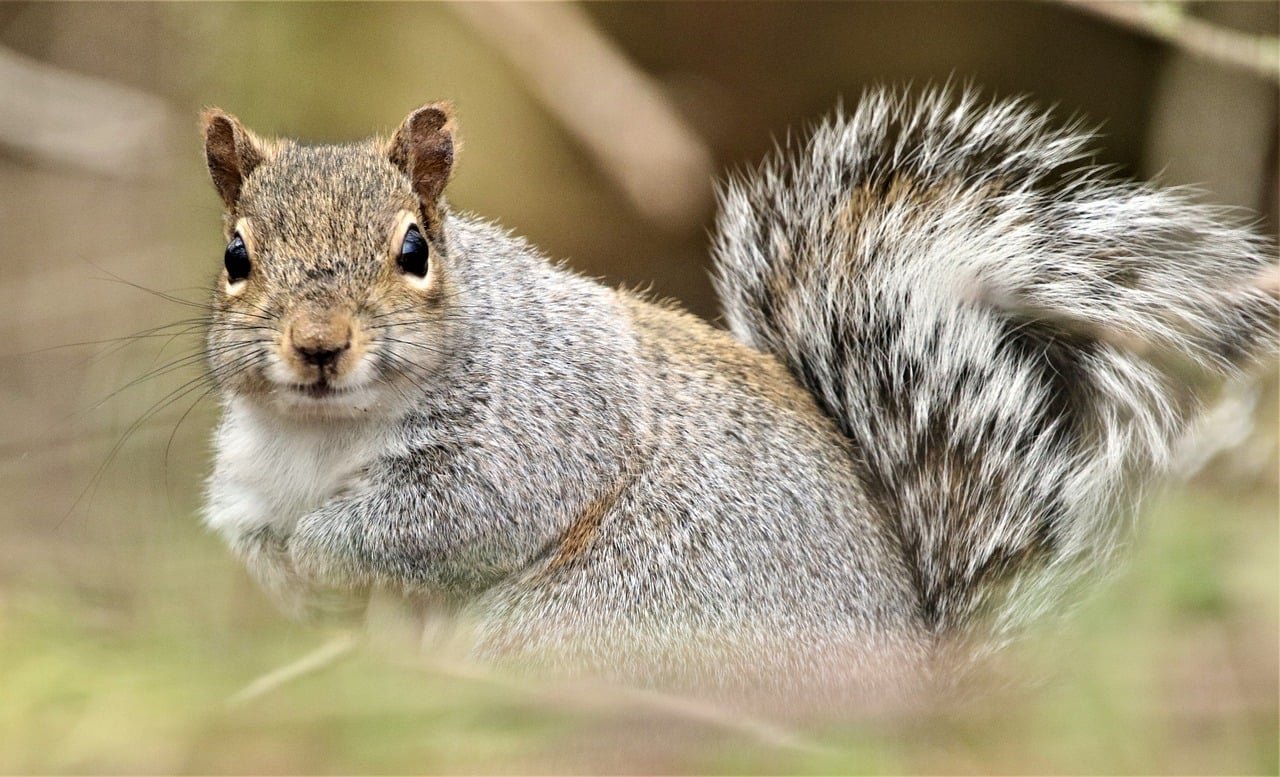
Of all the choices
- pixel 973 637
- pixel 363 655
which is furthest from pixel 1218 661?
pixel 973 637

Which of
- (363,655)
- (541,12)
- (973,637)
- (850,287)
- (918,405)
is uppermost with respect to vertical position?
(541,12)

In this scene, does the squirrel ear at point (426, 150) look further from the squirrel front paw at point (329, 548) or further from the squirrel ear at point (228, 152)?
the squirrel front paw at point (329, 548)

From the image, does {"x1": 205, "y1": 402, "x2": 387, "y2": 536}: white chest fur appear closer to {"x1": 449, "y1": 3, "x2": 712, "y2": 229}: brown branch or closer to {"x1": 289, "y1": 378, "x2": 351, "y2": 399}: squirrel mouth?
{"x1": 289, "y1": 378, "x2": 351, "y2": 399}: squirrel mouth

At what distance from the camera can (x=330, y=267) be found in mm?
1586

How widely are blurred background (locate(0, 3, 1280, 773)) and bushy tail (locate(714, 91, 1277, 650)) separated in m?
0.11

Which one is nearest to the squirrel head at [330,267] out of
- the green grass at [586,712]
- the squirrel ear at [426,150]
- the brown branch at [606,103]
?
the squirrel ear at [426,150]

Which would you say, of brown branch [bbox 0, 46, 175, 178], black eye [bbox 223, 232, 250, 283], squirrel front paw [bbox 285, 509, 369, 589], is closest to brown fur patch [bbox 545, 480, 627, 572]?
squirrel front paw [bbox 285, 509, 369, 589]

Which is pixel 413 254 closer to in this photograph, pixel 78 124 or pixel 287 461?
pixel 287 461

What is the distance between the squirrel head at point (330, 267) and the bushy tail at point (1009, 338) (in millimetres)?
609

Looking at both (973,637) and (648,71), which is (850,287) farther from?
(648,71)

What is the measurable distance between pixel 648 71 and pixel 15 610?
301 centimetres

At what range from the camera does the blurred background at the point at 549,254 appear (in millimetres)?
837

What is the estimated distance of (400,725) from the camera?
2.63 ft

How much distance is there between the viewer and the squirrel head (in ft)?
5.04
